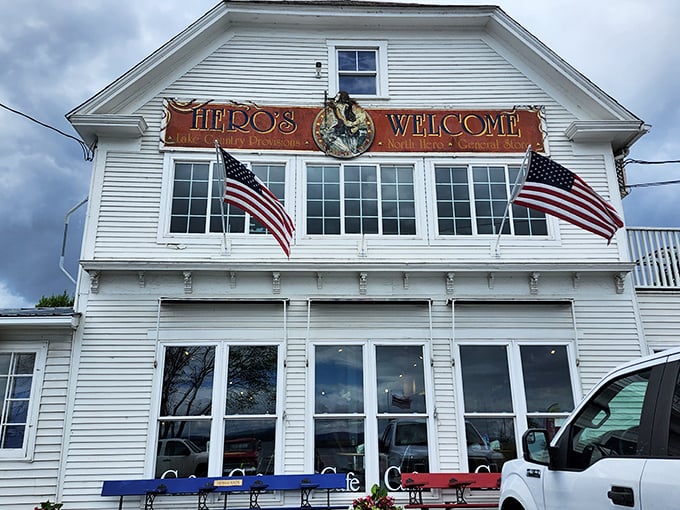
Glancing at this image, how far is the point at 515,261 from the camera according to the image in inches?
422

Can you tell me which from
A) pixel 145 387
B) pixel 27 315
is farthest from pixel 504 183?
pixel 27 315

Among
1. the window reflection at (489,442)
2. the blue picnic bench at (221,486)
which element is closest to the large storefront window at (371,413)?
the blue picnic bench at (221,486)

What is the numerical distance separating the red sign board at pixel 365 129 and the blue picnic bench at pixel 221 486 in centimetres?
611

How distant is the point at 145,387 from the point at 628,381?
810 cm

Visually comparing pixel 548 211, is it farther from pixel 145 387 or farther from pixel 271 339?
pixel 145 387

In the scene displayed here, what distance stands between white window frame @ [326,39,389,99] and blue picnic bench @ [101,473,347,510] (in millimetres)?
7475

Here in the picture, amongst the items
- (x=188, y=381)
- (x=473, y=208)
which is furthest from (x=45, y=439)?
(x=473, y=208)

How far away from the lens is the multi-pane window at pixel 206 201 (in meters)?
10.9

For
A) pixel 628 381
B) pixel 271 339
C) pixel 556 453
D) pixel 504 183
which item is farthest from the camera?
pixel 504 183

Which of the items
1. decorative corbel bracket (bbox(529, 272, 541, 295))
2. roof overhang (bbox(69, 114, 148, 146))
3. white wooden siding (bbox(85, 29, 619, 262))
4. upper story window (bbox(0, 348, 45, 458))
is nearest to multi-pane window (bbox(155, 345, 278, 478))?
white wooden siding (bbox(85, 29, 619, 262))

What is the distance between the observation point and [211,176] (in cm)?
1122

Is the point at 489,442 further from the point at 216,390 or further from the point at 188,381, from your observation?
the point at 188,381

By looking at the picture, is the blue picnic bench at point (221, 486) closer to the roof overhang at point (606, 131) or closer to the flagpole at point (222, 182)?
the flagpole at point (222, 182)

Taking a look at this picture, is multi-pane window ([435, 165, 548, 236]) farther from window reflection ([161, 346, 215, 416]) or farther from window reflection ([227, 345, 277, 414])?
window reflection ([161, 346, 215, 416])
